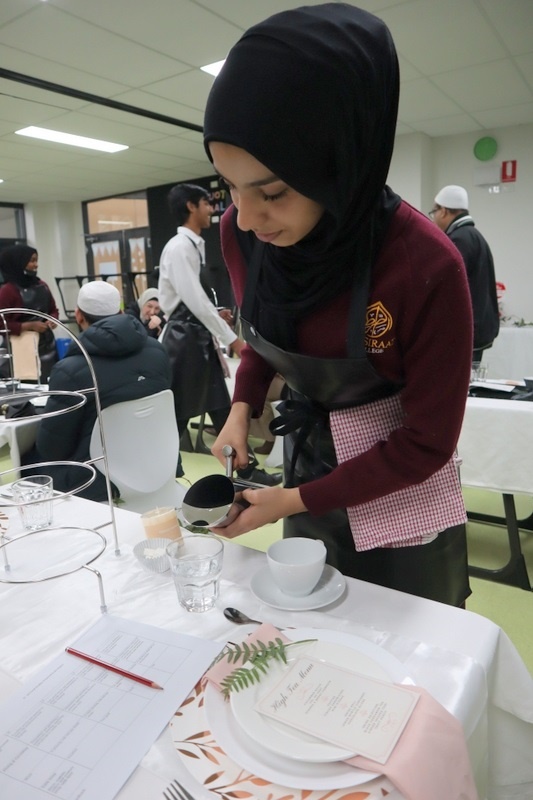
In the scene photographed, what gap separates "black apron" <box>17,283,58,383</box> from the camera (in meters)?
4.05

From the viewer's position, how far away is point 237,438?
979mm

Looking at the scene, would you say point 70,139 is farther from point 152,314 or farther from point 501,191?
point 501,191

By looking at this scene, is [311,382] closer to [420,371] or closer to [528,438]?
[420,371]

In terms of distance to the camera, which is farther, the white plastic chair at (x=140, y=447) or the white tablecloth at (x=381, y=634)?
the white plastic chair at (x=140, y=447)

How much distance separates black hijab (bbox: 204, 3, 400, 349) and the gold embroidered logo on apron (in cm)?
11

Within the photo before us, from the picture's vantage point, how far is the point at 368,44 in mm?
661

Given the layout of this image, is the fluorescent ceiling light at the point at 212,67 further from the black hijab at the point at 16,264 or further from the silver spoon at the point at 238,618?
the silver spoon at the point at 238,618

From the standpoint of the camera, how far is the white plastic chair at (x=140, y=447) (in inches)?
70.9

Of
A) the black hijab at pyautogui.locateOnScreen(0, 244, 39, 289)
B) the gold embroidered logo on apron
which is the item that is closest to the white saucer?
the gold embroidered logo on apron

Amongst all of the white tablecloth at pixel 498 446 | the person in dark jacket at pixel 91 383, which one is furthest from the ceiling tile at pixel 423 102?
the person in dark jacket at pixel 91 383

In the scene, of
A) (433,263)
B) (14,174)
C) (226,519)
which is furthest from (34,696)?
(14,174)

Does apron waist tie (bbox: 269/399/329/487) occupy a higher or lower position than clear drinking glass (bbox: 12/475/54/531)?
higher

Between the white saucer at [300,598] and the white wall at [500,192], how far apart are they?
5.18 meters

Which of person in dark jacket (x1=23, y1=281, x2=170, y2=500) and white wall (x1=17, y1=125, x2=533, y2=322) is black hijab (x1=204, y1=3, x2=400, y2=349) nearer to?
person in dark jacket (x1=23, y1=281, x2=170, y2=500)
